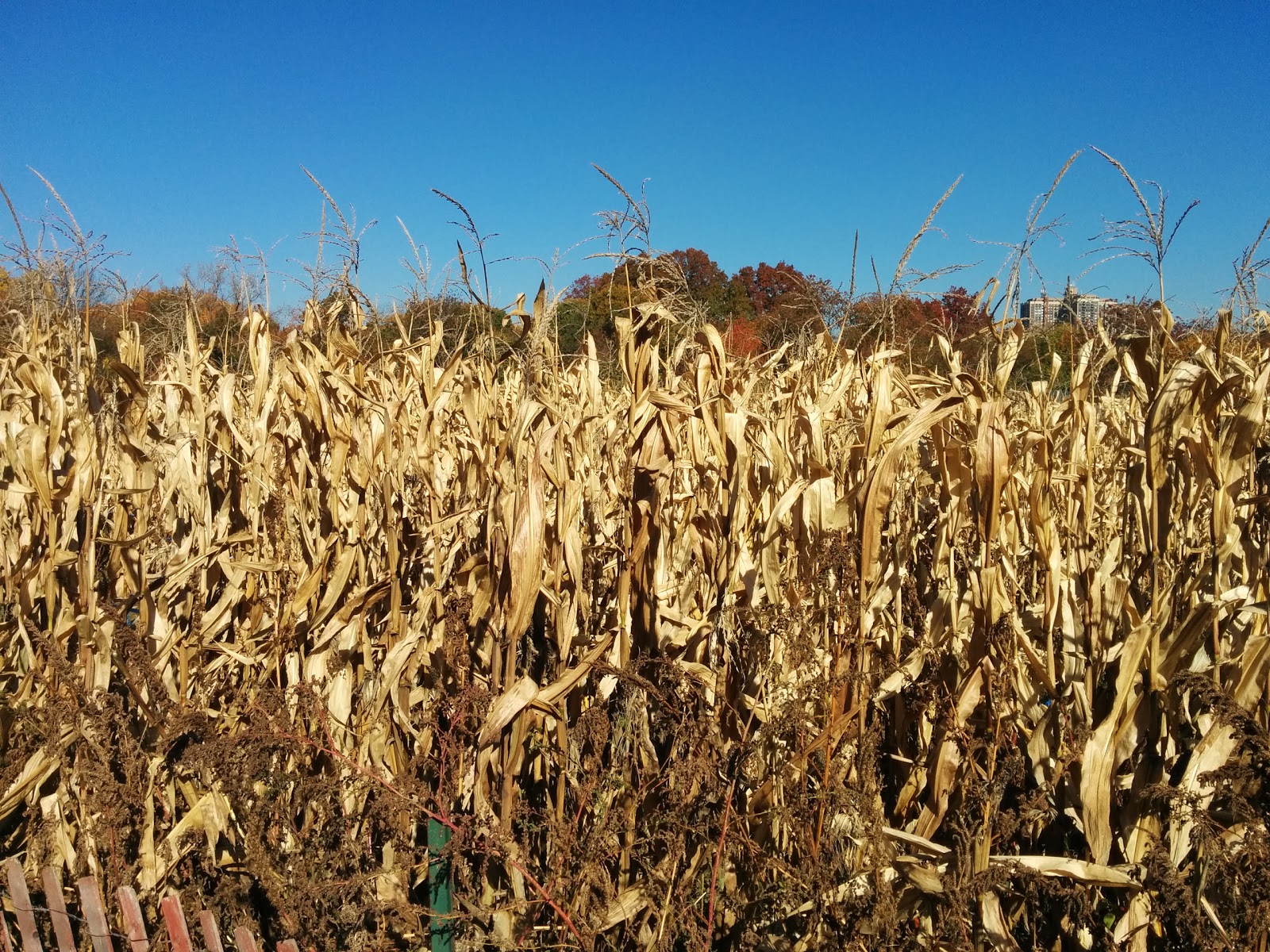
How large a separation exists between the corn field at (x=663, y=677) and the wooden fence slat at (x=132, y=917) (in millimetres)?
239

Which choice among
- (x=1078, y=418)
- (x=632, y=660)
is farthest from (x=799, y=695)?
(x=1078, y=418)

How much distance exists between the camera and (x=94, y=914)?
2016 millimetres

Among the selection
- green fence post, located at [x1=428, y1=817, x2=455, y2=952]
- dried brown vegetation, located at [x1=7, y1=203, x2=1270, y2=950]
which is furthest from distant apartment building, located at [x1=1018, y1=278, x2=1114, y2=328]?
green fence post, located at [x1=428, y1=817, x2=455, y2=952]

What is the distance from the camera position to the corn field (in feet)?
6.52

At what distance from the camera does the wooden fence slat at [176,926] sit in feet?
6.18

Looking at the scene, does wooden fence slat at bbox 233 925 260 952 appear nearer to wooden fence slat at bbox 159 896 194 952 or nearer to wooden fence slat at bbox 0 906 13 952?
wooden fence slat at bbox 159 896 194 952

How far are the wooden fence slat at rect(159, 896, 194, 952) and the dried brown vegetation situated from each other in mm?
204

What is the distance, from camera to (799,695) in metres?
2.23

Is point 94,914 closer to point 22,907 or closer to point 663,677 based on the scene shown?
point 22,907

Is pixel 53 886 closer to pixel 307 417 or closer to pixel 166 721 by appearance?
pixel 166 721

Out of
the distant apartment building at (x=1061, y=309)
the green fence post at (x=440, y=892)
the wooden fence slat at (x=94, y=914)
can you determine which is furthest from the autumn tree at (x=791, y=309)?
the wooden fence slat at (x=94, y=914)

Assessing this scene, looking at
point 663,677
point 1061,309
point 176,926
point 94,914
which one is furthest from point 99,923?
point 1061,309

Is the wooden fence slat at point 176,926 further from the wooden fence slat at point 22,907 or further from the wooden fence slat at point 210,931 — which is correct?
the wooden fence slat at point 22,907

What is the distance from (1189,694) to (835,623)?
0.85 m
